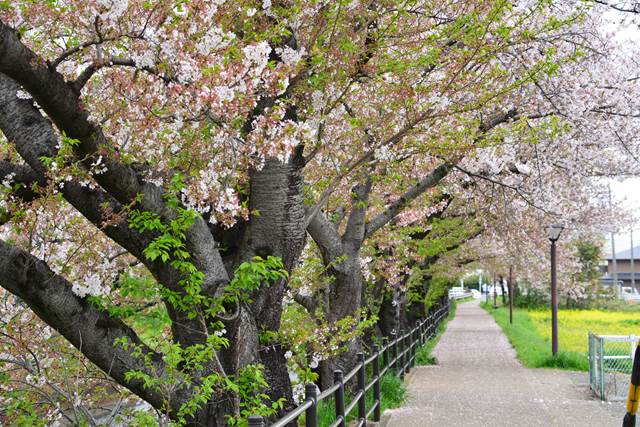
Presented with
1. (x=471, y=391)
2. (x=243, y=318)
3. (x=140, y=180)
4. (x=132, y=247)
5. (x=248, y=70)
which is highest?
(x=248, y=70)

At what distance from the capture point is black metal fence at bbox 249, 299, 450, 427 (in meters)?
5.13

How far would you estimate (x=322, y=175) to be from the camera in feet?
35.9

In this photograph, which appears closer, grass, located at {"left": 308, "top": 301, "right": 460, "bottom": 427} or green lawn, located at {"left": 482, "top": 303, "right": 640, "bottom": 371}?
grass, located at {"left": 308, "top": 301, "right": 460, "bottom": 427}

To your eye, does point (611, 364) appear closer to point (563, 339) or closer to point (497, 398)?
point (497, 398)

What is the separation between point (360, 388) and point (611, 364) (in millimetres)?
5913

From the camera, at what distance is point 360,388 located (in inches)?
329

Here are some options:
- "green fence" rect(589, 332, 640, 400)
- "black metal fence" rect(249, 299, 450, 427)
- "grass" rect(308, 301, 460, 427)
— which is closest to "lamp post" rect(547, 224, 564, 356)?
"black metal fence" rect(249, 299, 450, 427)

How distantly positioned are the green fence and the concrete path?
0.92 feet

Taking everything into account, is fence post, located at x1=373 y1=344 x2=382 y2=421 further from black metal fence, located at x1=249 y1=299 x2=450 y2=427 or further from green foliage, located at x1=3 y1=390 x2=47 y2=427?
green foliage, located at x1=3 y1=390 x2=47 y2=427

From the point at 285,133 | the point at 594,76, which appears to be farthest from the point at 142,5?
the point at 594,76

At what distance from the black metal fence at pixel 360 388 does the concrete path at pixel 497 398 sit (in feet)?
1.71

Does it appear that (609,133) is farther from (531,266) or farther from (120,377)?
(531,266)

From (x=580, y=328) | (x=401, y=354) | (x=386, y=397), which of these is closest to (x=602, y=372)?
(x=386, y=397)

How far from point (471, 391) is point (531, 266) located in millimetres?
18216
